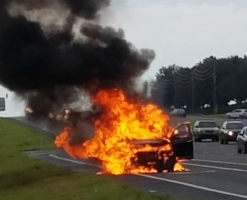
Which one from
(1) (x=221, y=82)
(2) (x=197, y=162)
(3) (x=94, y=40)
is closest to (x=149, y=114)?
(3) (x=94, y=40)

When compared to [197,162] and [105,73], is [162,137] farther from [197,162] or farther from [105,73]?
[197,162]

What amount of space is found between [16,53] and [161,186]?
23.3ft

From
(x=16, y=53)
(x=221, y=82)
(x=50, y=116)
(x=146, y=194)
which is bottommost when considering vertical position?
(x=146, y=194)

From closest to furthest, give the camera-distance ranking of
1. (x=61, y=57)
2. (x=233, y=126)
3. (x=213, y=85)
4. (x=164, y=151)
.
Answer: (x=61, y=57) → (x=164, y=151) → (x=233, y=126) → (x=213, y=85)

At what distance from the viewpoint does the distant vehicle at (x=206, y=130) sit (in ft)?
209

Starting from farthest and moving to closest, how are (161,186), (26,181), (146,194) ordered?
(26,181), (161,186), (146,194)

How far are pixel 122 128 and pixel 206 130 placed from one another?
3684 centimetres

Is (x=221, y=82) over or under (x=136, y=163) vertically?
over

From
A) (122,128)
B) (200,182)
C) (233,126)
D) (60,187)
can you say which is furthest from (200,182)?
(233,126)

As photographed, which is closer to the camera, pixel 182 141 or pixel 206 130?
pixel 182 141

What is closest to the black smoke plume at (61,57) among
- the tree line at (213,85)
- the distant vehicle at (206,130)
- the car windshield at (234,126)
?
the car windshield at (234,126)

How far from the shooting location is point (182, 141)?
1134 inches

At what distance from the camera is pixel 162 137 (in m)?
28.6

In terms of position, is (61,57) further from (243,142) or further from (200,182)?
Result: (243,142)
